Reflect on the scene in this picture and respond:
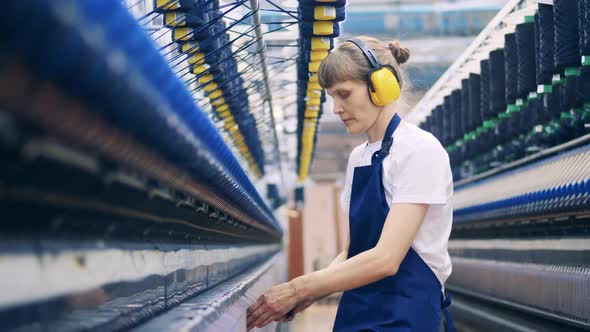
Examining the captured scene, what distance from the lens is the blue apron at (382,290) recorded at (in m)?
1.84

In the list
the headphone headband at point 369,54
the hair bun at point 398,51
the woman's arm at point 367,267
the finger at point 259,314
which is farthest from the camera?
the hair bun at point 398,51

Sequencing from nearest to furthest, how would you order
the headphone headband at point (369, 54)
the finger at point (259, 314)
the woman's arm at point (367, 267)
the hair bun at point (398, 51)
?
1. the woman's arm at point (367, 267)
2. the finger at point (259, 314)
3. the headphone headband at point (369, 54)
4. the hair bun at point (398, 51)

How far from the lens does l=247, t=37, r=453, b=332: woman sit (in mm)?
1785

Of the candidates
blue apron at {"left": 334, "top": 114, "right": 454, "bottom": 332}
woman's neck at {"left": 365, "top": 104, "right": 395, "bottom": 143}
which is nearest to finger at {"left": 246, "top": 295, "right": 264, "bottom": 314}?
blue apron at {"left": 334, "top": 114, "right": 454, "bottom": 332}

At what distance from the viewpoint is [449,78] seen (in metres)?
5.91

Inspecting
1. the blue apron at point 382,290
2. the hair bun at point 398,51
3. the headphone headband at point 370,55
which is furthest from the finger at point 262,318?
the hair bun at point 398,51

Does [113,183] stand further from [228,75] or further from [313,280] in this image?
[228,75]

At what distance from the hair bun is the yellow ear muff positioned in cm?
23

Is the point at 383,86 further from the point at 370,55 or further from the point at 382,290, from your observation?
the point at 382,290

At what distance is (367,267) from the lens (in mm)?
1767

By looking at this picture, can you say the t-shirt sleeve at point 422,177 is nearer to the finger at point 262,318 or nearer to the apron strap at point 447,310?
the apron strap at point 447,310

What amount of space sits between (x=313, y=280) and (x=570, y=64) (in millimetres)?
2186

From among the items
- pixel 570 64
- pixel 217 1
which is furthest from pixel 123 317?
pixel 570 64

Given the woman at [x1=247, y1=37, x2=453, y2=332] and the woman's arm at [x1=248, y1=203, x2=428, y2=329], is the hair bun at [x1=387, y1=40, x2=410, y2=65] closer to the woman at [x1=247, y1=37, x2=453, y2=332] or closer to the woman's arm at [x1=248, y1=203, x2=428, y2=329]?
the woman at [x1=247, y1=37, x2=453, y2=332]
